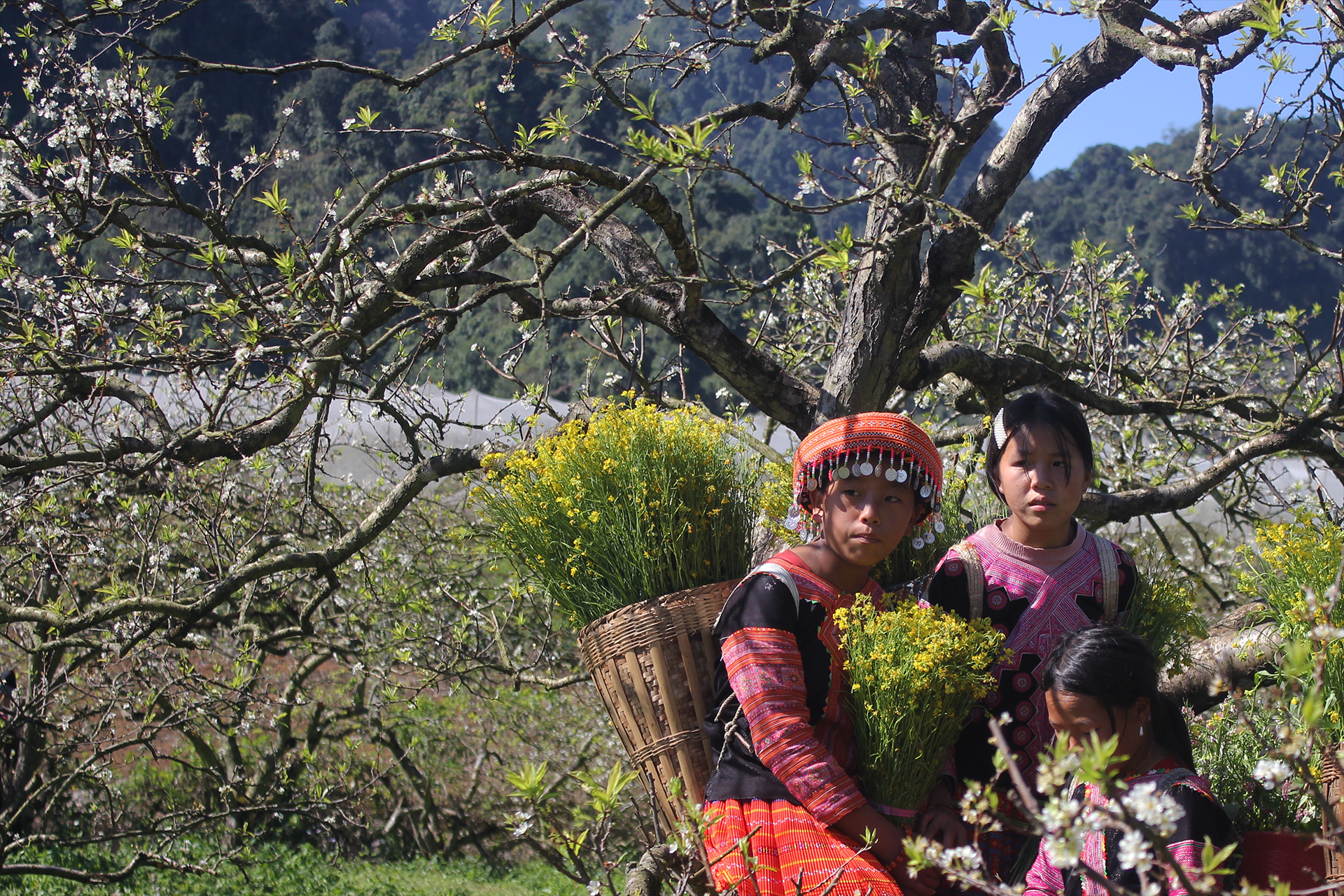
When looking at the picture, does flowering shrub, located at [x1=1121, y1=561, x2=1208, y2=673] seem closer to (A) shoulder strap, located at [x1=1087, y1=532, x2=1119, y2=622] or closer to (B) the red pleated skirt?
(A) shoulder strap, located at [x1=1087, y1=532, x2=1119, y2=622]

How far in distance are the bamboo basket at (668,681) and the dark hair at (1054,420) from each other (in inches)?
27.5

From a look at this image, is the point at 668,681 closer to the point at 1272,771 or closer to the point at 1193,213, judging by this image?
the point at 1272,771

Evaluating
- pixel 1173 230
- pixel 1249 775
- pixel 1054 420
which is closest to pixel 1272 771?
pixel 1249 775

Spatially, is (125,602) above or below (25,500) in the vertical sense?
below

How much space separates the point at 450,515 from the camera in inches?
270

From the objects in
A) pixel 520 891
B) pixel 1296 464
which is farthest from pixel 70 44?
pixel 1296 464

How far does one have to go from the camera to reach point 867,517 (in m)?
2.05

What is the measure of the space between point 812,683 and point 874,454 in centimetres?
46

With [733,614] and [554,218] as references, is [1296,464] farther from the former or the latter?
[733,614]

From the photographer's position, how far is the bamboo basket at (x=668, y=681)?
211 centimetres

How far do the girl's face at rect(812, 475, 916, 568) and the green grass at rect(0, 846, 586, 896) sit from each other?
4711 millimetres

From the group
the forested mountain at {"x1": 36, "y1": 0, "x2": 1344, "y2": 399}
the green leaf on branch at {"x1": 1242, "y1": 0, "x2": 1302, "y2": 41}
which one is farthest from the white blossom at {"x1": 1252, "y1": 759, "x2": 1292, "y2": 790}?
the forested mountain at {"x1": 36, "y1": 0, "x2": 1344, "y2": 399}

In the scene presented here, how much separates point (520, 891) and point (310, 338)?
16.9ft

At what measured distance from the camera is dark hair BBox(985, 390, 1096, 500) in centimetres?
214
